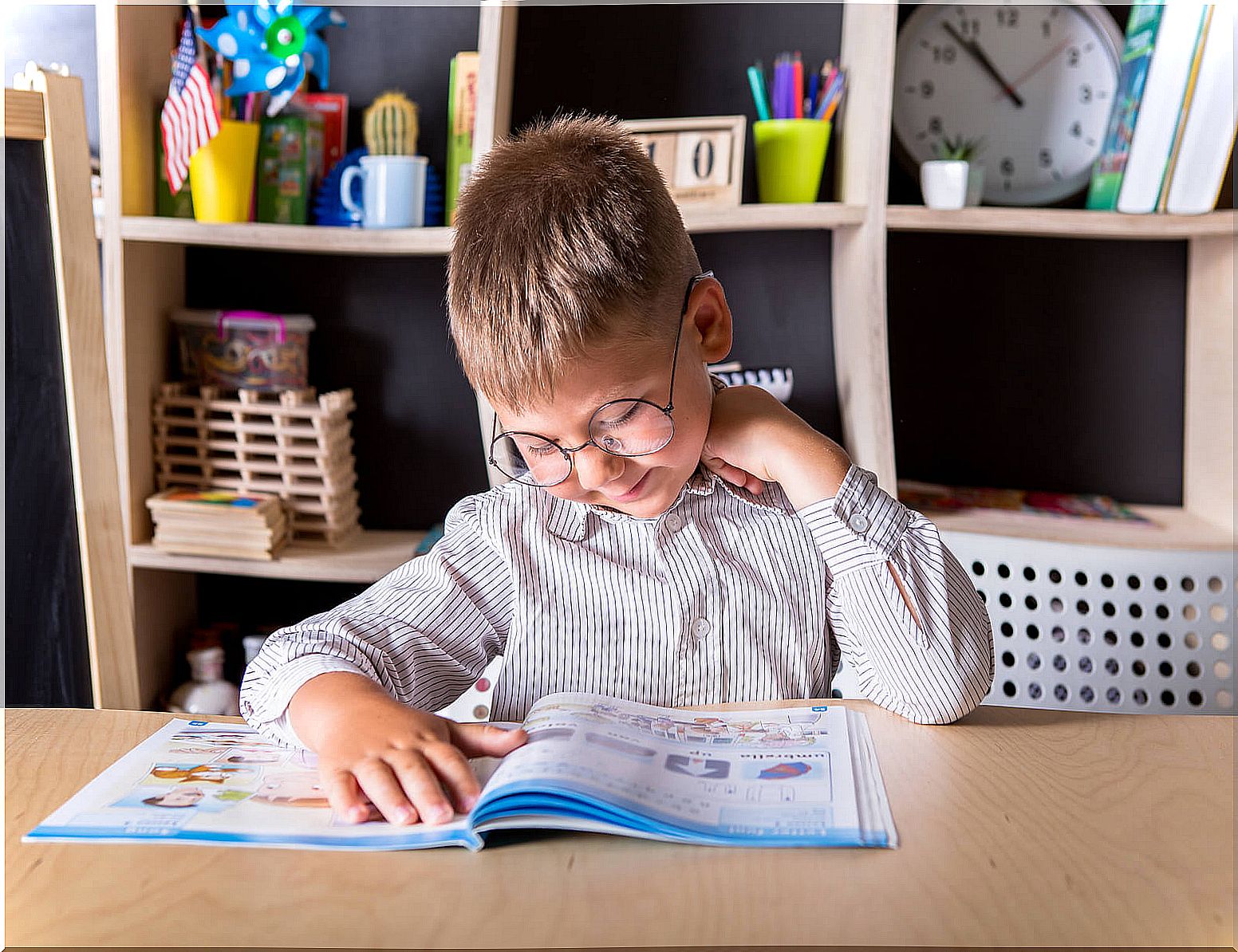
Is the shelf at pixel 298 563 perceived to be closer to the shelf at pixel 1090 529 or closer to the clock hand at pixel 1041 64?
the shelf at pixel 1090 529

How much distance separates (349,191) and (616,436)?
108 cm

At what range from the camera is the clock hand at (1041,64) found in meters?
1.75

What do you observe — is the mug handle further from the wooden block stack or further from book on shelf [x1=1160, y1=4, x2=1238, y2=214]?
book on shelf [x1=1160, y1=4, x2=1238, y2=214]

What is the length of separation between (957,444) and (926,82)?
24.1 inches

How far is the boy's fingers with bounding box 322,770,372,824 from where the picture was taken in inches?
24.8

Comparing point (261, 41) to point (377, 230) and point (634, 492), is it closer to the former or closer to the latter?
point (377, 230)

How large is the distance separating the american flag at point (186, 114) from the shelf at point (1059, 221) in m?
1.02

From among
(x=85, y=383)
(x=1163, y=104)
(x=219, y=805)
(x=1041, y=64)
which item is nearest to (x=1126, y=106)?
→ (x=1163, y=104)

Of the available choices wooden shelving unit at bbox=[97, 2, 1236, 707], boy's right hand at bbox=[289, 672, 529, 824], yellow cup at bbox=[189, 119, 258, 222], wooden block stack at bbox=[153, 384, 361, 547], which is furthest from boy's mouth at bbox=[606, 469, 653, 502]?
yellow cup at bbox=[189, 119, 258, 222]

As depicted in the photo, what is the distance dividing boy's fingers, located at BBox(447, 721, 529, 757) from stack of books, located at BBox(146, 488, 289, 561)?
1077mm

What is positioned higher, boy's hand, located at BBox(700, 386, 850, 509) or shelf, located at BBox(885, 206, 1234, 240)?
shelf, located at BBox(885, 206, 1234, 240)

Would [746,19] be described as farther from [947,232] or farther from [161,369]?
[161,369]

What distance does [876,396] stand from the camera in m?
1.63

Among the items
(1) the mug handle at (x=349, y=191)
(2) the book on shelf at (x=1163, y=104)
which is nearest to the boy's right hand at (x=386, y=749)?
(1) the mug handle at (x=349, y=191)
